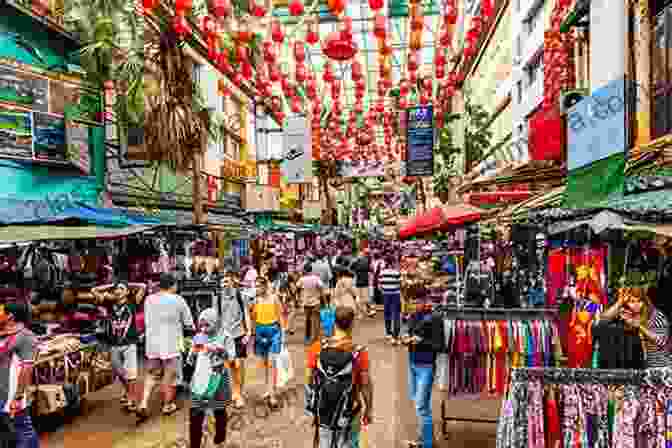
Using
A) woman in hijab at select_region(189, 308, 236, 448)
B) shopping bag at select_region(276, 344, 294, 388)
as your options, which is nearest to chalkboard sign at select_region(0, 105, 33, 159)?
shopping bag at select_region(276, 344, 294, 388)

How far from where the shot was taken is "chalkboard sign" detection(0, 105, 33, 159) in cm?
1227

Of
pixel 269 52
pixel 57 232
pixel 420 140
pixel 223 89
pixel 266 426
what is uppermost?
pixel 223 89

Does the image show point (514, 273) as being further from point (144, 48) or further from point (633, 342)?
point (144, 48)

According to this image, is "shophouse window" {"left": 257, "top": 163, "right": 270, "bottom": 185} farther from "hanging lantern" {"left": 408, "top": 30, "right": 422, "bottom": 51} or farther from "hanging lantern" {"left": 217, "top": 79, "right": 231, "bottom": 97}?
"hanging lantern" {"left": 408, "top": 30, "right": 422, "bottom": 51}

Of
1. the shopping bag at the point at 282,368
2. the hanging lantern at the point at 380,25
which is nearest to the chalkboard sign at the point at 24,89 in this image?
the hanging lantern at the point at 380,25

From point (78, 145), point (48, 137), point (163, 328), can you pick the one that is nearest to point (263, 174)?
point (78, 145)

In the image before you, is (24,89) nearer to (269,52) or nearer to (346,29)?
(269,52)

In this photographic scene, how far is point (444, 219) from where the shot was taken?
9.57m

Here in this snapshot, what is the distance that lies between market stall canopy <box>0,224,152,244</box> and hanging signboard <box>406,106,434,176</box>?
950 centimetres

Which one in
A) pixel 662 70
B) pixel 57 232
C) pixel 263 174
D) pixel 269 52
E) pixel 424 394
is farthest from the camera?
pixel 263 174

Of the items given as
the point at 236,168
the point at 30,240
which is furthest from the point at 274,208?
the point at 30,240

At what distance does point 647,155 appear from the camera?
298 inches

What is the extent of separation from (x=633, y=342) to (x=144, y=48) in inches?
496

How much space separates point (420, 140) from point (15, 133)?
37.8 feet
